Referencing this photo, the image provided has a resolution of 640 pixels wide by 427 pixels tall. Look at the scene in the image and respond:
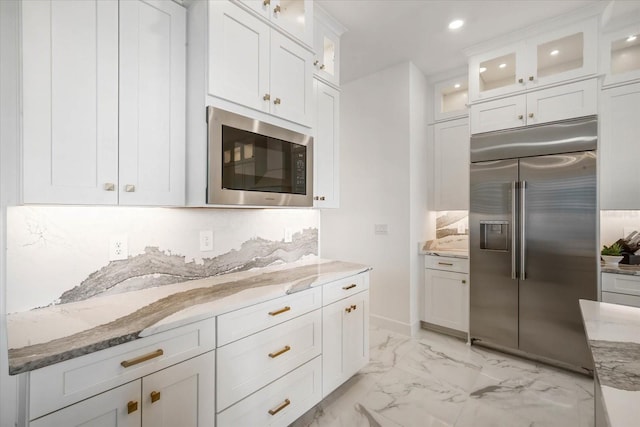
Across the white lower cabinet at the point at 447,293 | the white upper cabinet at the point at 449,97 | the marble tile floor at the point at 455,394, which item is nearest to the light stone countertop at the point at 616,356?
the marble tile floor at the point at 455,394

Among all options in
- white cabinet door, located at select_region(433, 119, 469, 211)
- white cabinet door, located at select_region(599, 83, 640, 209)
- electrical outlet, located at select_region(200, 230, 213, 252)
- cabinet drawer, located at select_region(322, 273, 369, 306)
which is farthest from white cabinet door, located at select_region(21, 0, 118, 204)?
white cabinet door, located at select_region(599, 83, 640, 209)

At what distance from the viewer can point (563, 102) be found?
8.36ft

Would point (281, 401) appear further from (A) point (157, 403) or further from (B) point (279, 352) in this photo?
(A) point (157, 403)

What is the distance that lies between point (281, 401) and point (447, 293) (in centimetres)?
224

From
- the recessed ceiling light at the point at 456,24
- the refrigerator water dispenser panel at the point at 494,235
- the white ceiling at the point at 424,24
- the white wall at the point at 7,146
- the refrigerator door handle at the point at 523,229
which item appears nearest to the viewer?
the white wall at the point at 7,146

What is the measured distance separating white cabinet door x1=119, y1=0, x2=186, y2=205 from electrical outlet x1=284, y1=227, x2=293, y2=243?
1014mm

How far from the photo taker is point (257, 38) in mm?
1762

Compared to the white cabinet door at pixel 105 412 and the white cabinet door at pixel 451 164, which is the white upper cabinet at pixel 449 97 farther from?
the white cabinet door at pixel 105 412

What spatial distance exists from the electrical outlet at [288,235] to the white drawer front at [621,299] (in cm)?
256

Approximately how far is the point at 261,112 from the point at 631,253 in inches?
129

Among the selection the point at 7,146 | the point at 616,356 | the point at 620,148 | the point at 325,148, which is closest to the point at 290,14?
the point at 325,148

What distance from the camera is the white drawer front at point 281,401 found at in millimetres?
1454

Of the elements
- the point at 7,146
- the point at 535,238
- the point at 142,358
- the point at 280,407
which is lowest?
the point at 280,407

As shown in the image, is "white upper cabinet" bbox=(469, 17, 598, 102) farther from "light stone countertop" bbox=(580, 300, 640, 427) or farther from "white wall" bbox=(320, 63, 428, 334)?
"light stone countertop" bbox=(580, 300, 640, 427)
